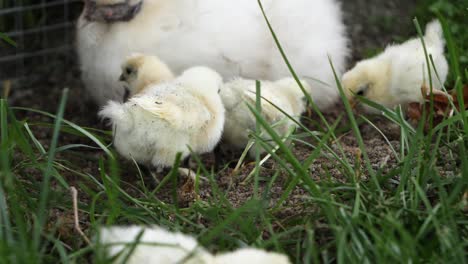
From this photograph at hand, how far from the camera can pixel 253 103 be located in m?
2.83

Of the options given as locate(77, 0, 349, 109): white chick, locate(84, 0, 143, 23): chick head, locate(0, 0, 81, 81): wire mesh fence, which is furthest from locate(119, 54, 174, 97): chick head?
locate(0, 0, 81, 81): wire mesh fence

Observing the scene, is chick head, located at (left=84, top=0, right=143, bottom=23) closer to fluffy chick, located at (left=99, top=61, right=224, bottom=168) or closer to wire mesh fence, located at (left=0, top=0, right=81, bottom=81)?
fluffy chick, located at (left=99, top=61, right=224, bottom=168)

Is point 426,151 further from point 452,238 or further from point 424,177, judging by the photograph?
point 452,238

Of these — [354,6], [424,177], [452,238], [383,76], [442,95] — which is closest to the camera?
[452,238]

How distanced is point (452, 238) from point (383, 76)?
1.46m

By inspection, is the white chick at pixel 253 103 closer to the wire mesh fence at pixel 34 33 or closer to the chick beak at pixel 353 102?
the chick beak at pixel 353 102

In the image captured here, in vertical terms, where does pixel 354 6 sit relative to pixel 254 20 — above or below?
below

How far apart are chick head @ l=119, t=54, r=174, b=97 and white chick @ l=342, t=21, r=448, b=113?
0.78 m

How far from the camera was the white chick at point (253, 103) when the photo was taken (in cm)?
286

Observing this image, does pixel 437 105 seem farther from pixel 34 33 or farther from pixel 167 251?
pixel 34 33

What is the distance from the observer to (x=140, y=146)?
102 inches

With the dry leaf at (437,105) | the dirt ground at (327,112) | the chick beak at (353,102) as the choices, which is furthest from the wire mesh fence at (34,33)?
the dry leaf at (437,105)

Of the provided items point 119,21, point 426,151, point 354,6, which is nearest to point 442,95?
point 426,151

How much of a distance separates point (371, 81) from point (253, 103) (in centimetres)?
66
